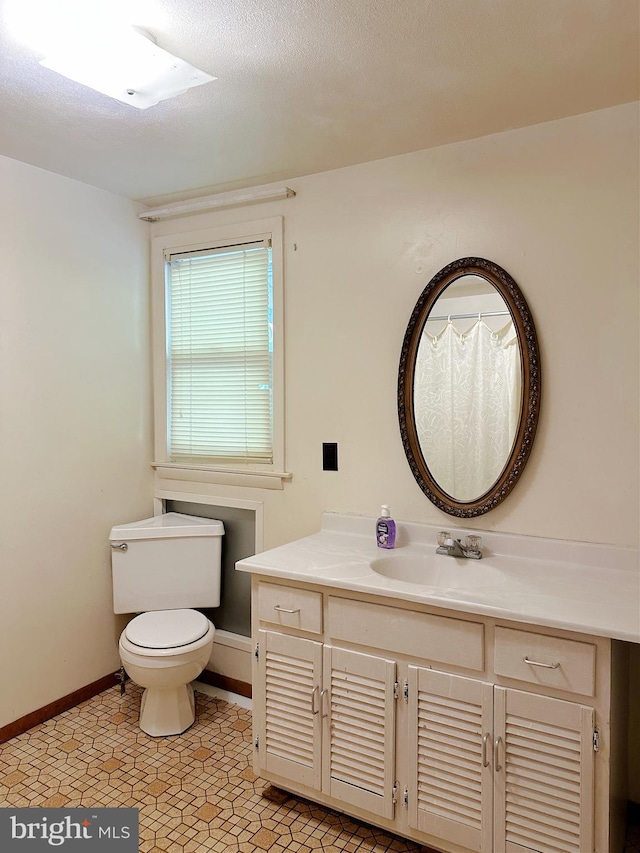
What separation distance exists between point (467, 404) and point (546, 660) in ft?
3.24

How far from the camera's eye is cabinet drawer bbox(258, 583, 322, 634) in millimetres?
2047

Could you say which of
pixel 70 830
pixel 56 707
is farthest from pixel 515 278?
pixel 56 707

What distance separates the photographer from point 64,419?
9.18 feet

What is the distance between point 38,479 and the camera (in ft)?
8.82

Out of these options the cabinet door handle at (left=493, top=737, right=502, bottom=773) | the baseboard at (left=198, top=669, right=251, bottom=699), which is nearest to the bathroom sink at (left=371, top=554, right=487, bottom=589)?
the cabinet door handle at (left=493, top=737, right=502, bottom=773)

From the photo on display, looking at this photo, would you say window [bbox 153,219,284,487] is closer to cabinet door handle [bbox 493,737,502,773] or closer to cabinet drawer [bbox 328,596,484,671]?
cabinet drawer [bbox 328,596,484,671]

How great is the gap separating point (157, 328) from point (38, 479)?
100 centimetres

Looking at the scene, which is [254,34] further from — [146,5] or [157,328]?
[157,328]

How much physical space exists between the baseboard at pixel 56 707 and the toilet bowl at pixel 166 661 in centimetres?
35

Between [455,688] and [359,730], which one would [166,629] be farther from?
[455,688]

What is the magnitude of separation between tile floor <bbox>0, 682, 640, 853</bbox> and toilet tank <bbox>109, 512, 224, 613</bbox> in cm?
50

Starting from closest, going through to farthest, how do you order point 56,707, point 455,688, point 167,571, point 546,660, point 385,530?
1. point 546,660
2. point 455,688
3. point 385,530
4. point 56,707
5. point 167,571

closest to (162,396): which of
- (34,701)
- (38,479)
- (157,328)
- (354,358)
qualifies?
(157,328)

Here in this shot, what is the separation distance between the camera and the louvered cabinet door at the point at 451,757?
174 cm
